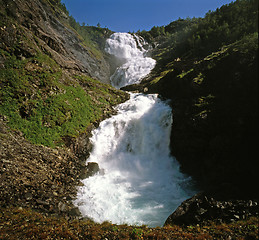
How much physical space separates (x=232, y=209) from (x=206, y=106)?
8185mm

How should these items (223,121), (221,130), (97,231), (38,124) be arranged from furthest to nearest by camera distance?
1. (38,124)
2. (221,130)
3. (223,121)
4. (97,231)

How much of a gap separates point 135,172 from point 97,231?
8.63m

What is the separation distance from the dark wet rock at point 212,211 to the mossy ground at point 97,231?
497mm

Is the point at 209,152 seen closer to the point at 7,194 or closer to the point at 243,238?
the point at 243,238

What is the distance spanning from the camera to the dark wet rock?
6.20 metres

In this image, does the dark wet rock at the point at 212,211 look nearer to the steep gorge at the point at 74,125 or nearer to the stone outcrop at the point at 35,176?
the steep gorge at the point at 74,125

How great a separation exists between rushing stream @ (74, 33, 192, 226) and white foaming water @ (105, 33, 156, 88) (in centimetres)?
2200

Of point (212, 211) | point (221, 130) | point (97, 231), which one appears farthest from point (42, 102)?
point (221, 130)

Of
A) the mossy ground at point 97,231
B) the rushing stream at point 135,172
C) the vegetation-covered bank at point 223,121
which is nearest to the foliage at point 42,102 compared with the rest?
the rushing stream at point 135,172

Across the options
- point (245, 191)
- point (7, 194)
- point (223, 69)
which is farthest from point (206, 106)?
point (7, 194)

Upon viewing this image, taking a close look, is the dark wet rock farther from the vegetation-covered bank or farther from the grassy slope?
the grassy slope

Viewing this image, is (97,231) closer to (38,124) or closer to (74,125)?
(38,124)

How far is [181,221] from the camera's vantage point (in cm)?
686

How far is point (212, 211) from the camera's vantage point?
6.73 meters
